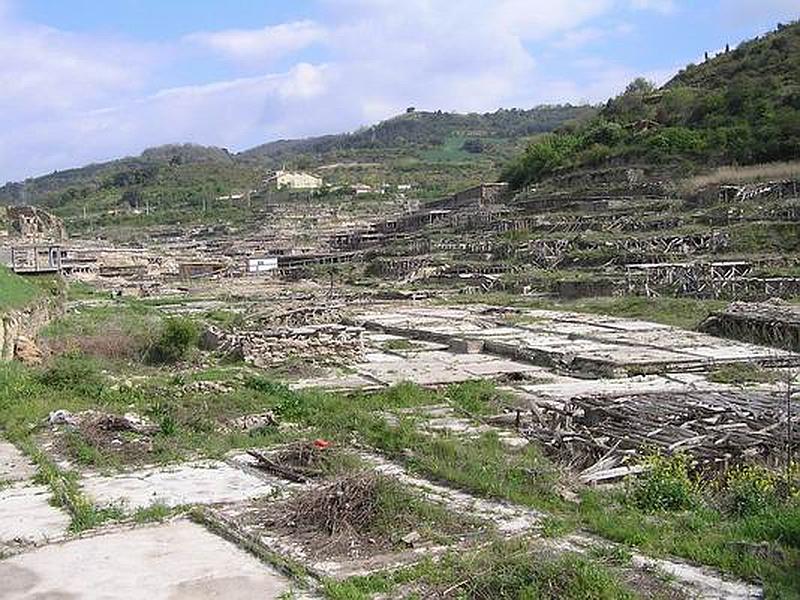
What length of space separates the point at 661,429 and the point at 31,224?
272ft

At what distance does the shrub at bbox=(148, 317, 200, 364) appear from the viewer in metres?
23.7

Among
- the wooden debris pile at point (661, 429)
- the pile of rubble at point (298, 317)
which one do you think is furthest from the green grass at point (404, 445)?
the pile of rubble at point (298, 317)

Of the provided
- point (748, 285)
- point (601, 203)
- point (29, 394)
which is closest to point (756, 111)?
point (601, 203)

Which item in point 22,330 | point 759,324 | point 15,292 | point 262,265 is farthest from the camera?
point 262,265

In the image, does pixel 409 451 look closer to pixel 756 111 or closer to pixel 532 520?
Answer: pixel 532 520

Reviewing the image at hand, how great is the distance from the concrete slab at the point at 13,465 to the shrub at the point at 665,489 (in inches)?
311

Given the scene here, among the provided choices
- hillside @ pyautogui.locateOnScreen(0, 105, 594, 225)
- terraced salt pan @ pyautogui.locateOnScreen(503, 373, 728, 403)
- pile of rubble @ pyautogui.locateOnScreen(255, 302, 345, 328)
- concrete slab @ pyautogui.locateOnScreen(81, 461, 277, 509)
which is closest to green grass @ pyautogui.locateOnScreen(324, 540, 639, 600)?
concrete slab @ pyautogui.locateOnScreen(81, 461, 277, 509)

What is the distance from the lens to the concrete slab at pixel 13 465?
13125 mm

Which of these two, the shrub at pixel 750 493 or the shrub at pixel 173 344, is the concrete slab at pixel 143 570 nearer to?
the shrub at pixel 750 493

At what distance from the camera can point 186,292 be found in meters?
53.7

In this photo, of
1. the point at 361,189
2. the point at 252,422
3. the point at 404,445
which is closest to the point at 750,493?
the point at 404,445

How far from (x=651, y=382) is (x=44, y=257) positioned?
143 feet

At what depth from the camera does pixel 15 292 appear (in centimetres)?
3103

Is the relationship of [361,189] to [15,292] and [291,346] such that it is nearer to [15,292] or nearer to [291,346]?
[15,292]
